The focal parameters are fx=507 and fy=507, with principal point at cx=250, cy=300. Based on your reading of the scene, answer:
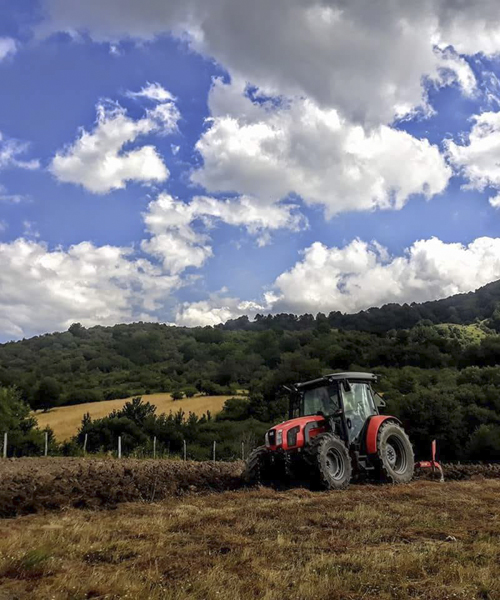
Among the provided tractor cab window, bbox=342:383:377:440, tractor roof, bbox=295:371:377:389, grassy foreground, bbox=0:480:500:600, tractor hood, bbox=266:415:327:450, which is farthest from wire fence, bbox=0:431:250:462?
grassy foreground, bbox=0:480:500:600

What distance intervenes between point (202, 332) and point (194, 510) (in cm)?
9824

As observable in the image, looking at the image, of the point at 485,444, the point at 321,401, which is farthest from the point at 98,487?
the point at 485,444

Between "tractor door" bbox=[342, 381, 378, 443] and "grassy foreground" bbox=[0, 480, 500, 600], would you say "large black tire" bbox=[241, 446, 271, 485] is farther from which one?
"grassy foreground" bbox=[0, 480, 500, 600]

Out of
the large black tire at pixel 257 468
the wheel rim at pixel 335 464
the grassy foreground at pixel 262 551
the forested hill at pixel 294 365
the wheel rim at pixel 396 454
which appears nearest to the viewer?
the grassy foreground at pixel 262 551

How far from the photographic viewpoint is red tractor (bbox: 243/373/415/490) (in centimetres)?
989

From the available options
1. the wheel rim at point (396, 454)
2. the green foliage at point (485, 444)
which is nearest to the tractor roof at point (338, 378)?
the wheel rim at point (396, 454)

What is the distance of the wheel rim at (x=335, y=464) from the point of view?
32.9 ft

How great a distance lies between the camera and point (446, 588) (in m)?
3.78

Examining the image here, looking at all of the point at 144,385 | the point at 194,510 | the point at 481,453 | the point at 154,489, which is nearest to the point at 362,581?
the point at 194,510

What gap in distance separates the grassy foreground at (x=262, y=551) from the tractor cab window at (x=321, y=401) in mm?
3211

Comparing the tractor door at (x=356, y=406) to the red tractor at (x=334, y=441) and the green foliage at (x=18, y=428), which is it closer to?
the red tractor at (x=334, y=441)

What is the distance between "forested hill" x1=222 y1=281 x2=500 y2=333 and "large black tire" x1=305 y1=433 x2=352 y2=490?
8833cm

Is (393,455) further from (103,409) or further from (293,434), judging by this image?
(103,409)

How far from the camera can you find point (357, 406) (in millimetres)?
11445
